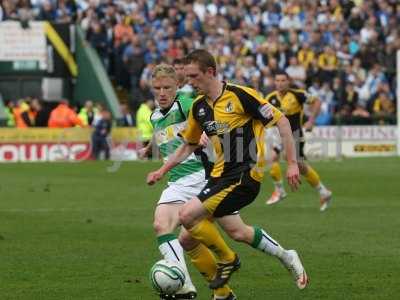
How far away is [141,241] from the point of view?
14.1 meters

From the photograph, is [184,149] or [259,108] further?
→ [184,149]

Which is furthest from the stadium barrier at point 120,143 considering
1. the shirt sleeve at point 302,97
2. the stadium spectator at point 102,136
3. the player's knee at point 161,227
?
the player's knee at point 161,227

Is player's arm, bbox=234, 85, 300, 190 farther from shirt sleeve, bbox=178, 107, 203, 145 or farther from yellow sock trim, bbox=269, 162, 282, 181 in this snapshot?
yellow sock trim, bbox=269, 162, 282, 181

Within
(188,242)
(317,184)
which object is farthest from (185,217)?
(317,184)

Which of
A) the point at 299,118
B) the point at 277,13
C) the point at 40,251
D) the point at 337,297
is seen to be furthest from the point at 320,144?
the point at 337,297

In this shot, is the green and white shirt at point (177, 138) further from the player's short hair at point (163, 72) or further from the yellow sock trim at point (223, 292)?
the yellow sock trim at point (223, 292)

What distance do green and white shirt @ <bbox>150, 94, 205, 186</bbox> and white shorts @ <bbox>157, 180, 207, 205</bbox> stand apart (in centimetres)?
4

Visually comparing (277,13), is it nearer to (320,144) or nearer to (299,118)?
(320,144)

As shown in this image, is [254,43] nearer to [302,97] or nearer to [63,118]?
[63,118]

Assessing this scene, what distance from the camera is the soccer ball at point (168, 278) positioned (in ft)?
30.9

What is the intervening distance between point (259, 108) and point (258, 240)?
1131 mm

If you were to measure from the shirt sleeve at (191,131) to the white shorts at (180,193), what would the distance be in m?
0.56

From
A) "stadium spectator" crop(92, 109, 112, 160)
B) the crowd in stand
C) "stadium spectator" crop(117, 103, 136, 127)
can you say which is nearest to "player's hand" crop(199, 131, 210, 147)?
"stadium spectator" crop(92, 109, 112, 160)

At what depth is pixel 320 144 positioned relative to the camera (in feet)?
117
